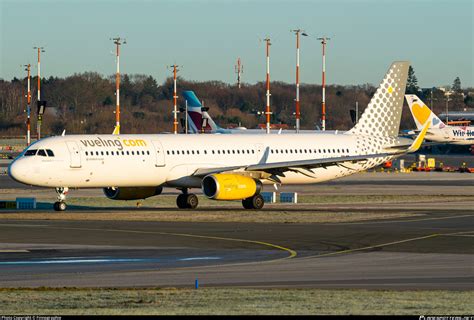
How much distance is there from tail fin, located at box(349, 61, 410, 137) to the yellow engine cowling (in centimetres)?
1192

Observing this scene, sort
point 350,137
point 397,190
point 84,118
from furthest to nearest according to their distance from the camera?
point 84,118, point 397,190, point 350,137

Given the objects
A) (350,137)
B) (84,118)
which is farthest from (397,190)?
(84,118)

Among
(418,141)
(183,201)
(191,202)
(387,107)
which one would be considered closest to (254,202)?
(191,202)

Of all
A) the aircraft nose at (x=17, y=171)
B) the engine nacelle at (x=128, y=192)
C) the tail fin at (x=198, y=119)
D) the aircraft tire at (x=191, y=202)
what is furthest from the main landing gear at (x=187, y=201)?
the tail fin at (x=198, y=119)

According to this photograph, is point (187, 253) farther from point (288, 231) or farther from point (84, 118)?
point (84, 118)

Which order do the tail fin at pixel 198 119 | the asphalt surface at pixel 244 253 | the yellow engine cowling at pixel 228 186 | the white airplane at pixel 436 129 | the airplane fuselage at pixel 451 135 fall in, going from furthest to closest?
the airplane fuselage at pixel 451 135 < the white airplane at pixel 436 129 < the tail fin at pixel 198 119 < the yellow engine cowling at pixel 228 186 < the asphalt surface at pixel 244 253

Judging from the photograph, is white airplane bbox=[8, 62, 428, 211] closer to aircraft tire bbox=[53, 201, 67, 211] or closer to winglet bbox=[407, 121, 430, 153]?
aircraft tire bbox=[53, 201, 67, 211]

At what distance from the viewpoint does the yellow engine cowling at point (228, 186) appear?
53.3m

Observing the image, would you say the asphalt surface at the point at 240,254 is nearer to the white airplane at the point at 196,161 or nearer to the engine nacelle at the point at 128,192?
the white airplane at the point at 196,161

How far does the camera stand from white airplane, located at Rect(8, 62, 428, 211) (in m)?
52.7

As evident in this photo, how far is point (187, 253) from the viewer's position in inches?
1380

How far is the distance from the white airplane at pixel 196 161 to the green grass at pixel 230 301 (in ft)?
89.0

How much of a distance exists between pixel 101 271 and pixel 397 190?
44.0 metres

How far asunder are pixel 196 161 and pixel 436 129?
85910 millimetres
